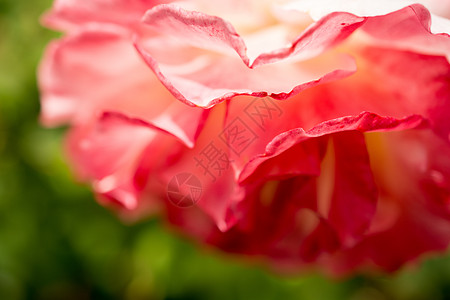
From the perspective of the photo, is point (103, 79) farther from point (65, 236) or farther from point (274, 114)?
point (65, 236)

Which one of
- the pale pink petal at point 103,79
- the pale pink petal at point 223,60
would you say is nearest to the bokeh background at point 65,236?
the pale pink petal at point 103,79

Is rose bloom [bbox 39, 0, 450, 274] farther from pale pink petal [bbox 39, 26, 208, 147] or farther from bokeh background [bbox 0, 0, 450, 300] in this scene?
bokeh background [bbox 0, 0, 450, 300]

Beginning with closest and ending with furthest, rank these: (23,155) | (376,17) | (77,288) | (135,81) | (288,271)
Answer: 1. (376,17)
2. (135,81)
3. (288,271)
4. (23,155)
5. (77,288)

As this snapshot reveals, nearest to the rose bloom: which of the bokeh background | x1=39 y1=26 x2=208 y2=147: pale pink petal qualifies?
x1=39 y1=26 x2=208 y2=147: pale pink petal

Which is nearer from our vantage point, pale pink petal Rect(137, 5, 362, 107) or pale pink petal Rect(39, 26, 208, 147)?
pale pink petal Rect(137, 5, 362, 107)

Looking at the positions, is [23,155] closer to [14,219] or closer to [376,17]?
[14,219]

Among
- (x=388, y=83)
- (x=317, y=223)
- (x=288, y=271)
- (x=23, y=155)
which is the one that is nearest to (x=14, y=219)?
(x=23, y=155)
